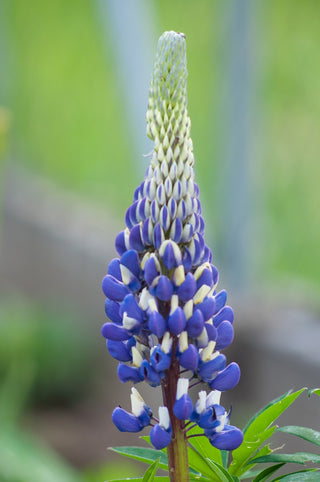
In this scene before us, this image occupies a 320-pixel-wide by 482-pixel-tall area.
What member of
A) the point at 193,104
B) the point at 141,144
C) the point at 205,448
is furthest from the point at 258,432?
the point at 193,104

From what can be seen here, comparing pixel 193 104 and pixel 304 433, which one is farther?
pixel 193 104

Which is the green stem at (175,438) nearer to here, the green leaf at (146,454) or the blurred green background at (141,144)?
the green leaf at (146,454)

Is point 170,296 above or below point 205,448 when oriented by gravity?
above

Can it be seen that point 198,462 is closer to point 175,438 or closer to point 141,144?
point 175,438

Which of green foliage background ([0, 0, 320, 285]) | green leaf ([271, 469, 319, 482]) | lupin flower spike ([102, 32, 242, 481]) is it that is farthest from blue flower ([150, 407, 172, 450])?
green foliage background ([0, 0, 320, 285])

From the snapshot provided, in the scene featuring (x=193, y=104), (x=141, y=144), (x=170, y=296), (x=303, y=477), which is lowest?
(x=303, y=477)

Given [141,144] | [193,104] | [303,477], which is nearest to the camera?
[303,477]

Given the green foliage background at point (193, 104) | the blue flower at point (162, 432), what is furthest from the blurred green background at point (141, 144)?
the blue flower at point (162, 432)
